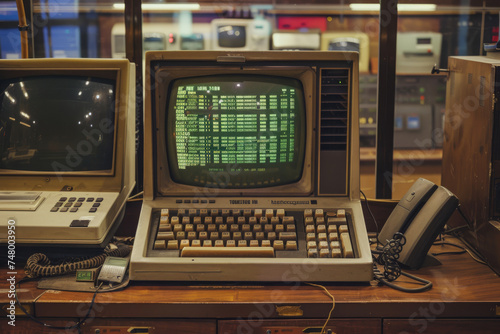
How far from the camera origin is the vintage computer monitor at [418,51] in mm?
4766

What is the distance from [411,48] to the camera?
4.80m

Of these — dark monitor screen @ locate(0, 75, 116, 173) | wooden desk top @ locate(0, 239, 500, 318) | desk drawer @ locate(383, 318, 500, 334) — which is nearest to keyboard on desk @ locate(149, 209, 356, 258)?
wooden desk top @ locate(0, 239, 500, 318)

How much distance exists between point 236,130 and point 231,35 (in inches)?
122

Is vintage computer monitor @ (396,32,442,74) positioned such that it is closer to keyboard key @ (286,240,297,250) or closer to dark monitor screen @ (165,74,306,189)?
dark monitor screen @ (165,74,306,189)

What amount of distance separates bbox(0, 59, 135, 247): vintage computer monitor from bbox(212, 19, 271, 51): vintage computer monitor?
296 centimetres

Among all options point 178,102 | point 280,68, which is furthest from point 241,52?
point 178,102

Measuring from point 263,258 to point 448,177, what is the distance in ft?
2.68

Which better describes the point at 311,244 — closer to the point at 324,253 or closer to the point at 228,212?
the point at 324,253

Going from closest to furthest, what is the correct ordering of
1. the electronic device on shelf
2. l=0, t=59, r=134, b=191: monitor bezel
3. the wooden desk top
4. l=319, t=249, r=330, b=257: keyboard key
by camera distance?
1. the wooden desk top
2. l=319, t=249, r=330, b=257: keyboard key
3. l=0, t=59, r=134, b=191: monitor bezel
4. the electronic device on shelf

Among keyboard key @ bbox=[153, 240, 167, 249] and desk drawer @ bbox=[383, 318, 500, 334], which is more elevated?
keyboard key @ bbox=[153, 240, 167, 249]

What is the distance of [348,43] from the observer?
470 cm

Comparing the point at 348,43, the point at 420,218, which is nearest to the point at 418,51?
the point at 348,43

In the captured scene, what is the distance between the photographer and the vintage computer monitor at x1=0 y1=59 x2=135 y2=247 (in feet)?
5.54

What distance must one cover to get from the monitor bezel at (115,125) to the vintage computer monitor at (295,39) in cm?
301
